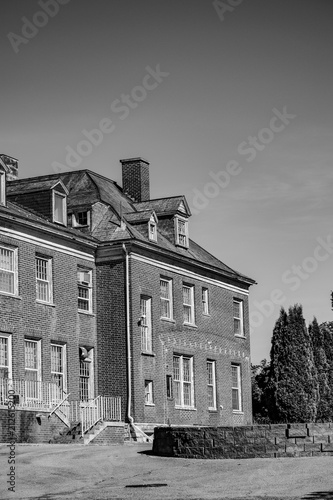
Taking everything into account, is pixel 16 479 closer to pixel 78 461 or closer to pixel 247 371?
pixel 78 461

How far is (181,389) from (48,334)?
26.0 feet

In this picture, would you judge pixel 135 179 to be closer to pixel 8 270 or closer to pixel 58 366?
pixel 58 366

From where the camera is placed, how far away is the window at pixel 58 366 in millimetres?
38484

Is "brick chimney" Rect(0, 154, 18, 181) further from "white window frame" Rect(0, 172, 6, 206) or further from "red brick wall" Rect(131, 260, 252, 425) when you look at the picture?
"white window frame" Rect(0, 172, 6, 206)

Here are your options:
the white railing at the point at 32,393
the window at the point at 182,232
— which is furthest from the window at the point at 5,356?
the window at the point at 182,232

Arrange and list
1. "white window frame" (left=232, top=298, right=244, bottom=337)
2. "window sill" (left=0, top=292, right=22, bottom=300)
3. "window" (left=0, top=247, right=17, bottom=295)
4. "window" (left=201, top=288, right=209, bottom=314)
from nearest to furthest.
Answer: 1. "window sill" (left=0, top=292, right=22, bottom=300)
2. "window" (left=0, top=247, right=17, bottom=295)
3. "window" (left=201, top=288, right=209, bottom=314)
4. "white window frame" (left=232, top=298, right=244, bottom=337)

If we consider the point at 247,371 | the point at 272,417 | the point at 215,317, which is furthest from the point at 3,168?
the point at 272,417

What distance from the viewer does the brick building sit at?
37375mm

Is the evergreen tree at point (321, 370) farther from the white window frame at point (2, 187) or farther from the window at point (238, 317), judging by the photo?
the white window frame at point (2, 187)

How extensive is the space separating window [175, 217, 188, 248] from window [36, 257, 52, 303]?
9.12m

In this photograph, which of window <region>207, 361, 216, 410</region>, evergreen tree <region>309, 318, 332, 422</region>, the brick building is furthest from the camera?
evergreen tree <region>309, 318, 332, 422</region>

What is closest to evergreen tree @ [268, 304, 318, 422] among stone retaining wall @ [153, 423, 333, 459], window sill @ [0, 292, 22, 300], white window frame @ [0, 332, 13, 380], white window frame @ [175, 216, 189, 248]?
white window frame @ [175, 216, 189, 248]

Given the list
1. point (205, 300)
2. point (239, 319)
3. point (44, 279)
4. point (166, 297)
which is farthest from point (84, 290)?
point (239, 319)

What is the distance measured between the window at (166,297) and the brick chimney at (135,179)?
6.13 m
